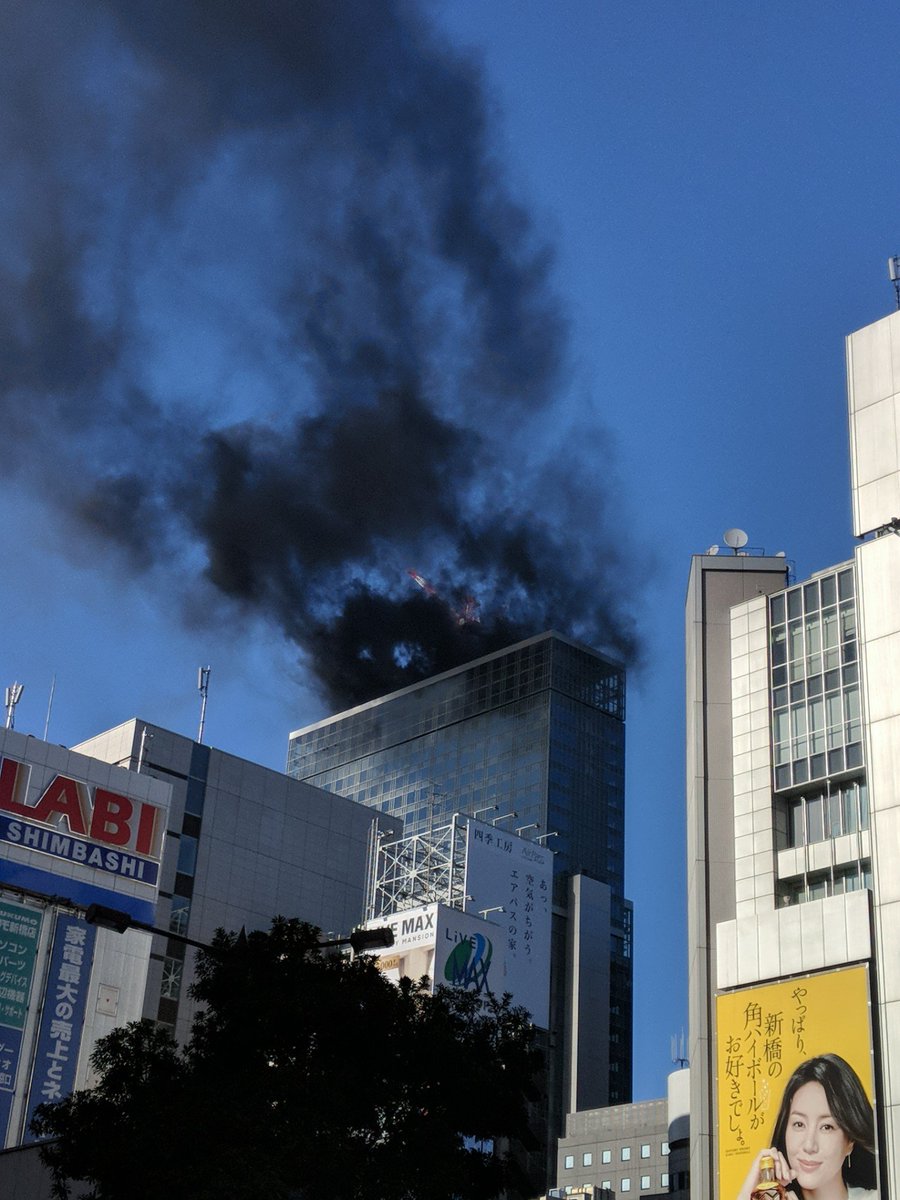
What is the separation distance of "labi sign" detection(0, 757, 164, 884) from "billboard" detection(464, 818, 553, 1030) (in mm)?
51209

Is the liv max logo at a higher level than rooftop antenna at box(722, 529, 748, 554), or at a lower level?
lower

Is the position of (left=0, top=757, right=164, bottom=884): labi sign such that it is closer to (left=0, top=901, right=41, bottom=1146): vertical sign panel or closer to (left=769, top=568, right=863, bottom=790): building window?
(left=0, top=901, right=41, bottom=1146): vertical sign panel

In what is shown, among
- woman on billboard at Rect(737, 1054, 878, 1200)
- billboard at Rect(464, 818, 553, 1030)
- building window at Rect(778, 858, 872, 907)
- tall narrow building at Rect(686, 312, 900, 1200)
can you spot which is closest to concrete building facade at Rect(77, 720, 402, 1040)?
billboard at Rect(464, 818, 553, 1030)

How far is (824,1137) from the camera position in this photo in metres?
69.8

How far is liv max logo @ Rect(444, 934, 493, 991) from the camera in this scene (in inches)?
4919

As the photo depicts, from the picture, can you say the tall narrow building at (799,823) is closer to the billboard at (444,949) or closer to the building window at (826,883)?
the building window at (826,883)

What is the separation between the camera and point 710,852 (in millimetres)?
86125

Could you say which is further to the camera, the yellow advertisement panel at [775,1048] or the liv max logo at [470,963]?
the liv max logo at [470,963]

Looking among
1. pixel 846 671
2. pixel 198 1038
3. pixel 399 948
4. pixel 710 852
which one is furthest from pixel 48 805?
pixel 198 1038

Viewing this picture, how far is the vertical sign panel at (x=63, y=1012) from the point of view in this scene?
310ft

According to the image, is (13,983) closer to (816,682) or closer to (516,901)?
(816,682)

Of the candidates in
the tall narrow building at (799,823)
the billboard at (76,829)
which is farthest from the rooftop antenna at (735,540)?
the billboard at (76,829)

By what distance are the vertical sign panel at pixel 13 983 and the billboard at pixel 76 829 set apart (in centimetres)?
218

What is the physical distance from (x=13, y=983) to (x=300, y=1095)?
61.9 m
